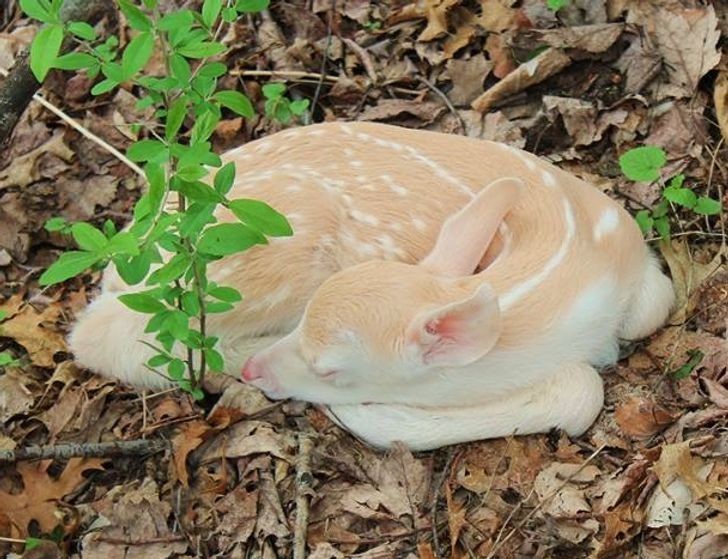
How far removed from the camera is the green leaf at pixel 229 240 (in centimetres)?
330

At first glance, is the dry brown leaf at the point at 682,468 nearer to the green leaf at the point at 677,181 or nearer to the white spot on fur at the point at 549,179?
the white spot on fur at the point at 549,179

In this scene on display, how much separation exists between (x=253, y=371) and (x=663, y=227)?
182 cm

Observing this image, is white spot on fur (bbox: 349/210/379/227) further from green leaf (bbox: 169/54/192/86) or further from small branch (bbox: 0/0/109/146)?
small branch (bbox: 0/0/109/146)

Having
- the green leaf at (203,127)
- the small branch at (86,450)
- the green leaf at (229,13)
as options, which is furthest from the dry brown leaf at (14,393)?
the green leaf at (229,13)

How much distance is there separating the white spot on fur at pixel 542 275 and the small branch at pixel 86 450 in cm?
137

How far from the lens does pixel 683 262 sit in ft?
14.8

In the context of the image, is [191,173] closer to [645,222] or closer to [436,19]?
[645,222]

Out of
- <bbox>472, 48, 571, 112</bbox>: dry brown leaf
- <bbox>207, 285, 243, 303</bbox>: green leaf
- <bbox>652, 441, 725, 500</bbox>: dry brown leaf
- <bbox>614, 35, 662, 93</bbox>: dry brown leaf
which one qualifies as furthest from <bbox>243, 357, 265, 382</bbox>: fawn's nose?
<bbox>614, 35, 662, 93</bbox>: dry brown leaf

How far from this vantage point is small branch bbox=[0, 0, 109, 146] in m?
4.12

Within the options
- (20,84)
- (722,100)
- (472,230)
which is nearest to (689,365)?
(472,230)

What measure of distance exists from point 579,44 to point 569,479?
7.83 feet

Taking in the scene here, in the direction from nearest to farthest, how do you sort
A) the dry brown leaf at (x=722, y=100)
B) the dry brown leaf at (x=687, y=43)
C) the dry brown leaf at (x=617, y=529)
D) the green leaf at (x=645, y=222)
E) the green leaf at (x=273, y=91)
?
the dry brown leaf at (x=617, y=529)
the green leaf at (x=645, y=222)
the dry brown leaf at (x=722, y=100)
the dry brown leaf at (x=687, y=43)
the green leaf at (x=273, y=91)

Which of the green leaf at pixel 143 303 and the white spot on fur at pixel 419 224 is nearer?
the green leaf at pixel 143 303

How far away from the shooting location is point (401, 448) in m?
3.90
